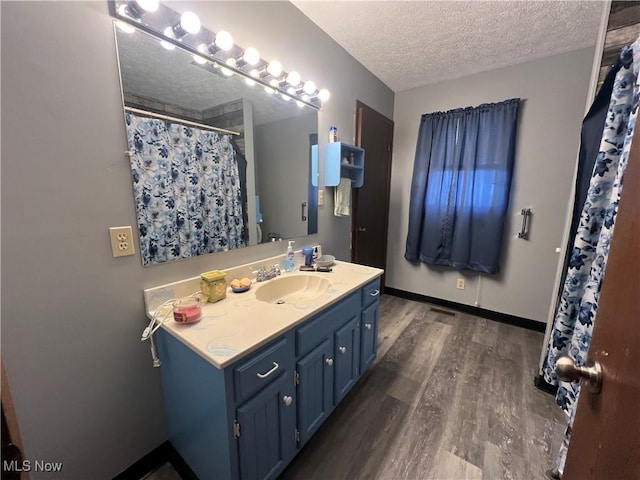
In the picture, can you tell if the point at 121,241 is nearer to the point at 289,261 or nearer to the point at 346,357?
the point at 289,261

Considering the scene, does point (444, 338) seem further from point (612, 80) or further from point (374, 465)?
point (612, 80)

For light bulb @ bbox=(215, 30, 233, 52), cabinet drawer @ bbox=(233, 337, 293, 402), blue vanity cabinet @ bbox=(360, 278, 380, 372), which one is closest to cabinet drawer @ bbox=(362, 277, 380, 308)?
blue vanity cabinet @ bbox=(360, 278, 380, 372)

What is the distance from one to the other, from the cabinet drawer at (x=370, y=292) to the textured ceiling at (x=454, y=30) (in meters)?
1.73

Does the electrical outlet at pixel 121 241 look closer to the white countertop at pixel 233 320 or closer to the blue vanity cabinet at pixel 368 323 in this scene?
the white countertop at pixel 233 320

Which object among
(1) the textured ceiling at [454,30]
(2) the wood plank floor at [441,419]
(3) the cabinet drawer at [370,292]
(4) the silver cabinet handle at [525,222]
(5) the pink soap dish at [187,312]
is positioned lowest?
(2) the wood plank floor at [441,419]

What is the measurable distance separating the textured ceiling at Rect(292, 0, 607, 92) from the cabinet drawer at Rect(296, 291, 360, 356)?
1.80 meters

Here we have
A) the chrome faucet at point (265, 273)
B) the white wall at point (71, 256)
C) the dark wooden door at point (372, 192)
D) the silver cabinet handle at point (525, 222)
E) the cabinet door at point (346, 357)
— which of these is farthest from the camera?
the dark wooden door at point (372, 192)

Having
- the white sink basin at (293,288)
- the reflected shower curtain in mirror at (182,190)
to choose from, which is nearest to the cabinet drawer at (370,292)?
the white sink basin at (293,288)

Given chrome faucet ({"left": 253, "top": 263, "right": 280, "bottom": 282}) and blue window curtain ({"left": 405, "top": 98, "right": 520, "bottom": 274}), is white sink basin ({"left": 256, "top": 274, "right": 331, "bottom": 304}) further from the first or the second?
blue window curtain ({"left": 405, "top": 98, "right": 520, "bottom": 274})

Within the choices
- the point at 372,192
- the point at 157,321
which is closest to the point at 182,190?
the point at 157,321

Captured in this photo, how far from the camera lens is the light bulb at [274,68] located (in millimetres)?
1481

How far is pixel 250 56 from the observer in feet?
4.44

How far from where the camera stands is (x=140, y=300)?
1149 millimetres

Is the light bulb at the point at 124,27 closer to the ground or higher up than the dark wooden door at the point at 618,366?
higher up
